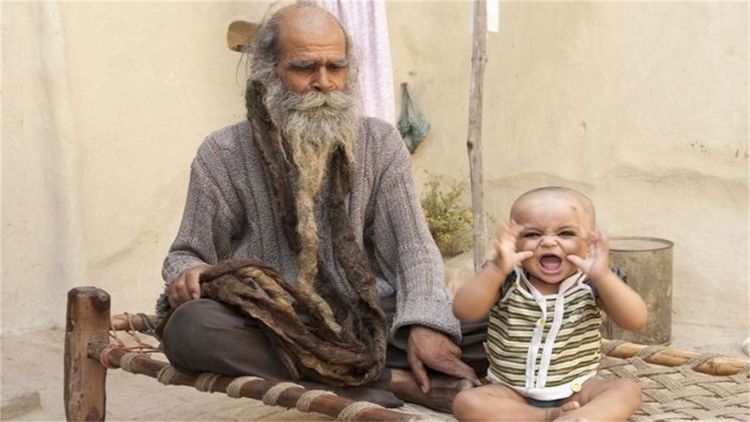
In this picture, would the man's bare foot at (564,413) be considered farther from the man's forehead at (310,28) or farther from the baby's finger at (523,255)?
the man's forehead at (310,28)

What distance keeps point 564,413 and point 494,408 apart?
165 millimetres

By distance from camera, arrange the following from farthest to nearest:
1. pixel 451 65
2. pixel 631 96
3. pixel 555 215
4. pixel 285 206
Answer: pixel 451 65 → pixel 631 96 → pixel 285 206 → pixel 555 215

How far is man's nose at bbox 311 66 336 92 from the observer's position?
3.38 m

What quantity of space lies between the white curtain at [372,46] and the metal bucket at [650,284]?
1.29 meters

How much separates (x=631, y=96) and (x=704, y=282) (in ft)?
3.28

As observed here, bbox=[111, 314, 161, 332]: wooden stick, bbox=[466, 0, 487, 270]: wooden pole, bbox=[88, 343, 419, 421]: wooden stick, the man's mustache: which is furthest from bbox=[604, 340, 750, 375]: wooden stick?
bbox=[466, 0, 487, 270]: wooden pole

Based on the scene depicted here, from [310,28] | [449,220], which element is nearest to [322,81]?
[310,28]

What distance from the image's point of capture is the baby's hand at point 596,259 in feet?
8.75

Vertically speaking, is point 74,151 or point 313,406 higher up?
point 74,151

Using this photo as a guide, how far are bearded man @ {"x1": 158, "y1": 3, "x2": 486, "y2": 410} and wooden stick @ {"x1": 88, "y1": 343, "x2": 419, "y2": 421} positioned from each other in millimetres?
45

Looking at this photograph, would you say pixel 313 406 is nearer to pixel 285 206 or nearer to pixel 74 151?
pixel 285 206

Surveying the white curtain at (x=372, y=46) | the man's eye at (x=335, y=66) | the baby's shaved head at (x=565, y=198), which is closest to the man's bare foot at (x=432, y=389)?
the baby's shaved head at (x=565, y=198)

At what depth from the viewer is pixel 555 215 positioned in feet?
8.88

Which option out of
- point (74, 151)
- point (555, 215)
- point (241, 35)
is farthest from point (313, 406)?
point (241, 35)
